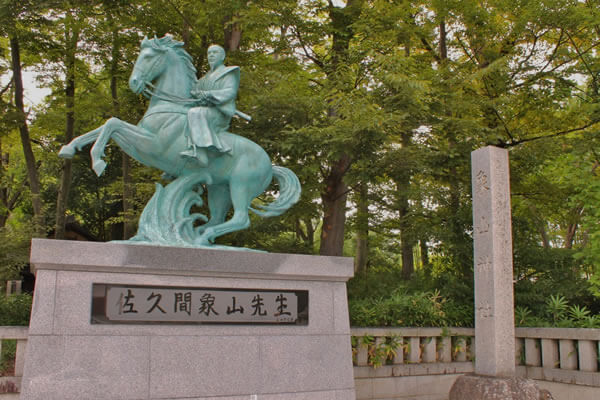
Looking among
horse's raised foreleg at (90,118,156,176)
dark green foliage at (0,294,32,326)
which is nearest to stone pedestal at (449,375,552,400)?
horse's raised foreleg at (90,118,156,176)

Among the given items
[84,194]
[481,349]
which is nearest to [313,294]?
[481,349]

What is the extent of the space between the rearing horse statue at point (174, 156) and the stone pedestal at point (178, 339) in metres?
0.53

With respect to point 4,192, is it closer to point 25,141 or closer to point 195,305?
point 25,141

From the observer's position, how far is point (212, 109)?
5746mm

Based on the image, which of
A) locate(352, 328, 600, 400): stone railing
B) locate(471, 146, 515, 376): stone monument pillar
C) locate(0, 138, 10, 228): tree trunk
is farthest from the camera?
locate(0, 138, 10, 228): tree trunk

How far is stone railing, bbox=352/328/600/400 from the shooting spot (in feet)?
24.3

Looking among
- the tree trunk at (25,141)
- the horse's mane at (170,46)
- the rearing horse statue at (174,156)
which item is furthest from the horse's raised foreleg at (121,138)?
the tree trunk at (25,141)

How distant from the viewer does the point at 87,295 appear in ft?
15.2

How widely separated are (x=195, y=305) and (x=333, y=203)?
7008 mm

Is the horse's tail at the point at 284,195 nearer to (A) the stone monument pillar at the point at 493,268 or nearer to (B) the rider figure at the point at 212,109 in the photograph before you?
(B) the rider figure at the point at 212,109

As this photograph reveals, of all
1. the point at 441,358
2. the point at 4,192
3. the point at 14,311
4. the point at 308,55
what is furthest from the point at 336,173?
the point at 4,192

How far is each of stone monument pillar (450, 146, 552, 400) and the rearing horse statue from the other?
333 centimetres

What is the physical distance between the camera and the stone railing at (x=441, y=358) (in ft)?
24.3

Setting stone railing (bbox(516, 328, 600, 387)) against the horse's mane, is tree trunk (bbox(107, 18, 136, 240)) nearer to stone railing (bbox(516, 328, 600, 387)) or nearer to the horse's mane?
the horse's mane
